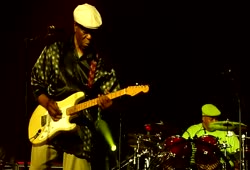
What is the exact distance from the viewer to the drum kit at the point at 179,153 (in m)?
7.80

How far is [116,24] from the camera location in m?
8.49

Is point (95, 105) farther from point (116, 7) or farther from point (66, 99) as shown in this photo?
point (116, 7)

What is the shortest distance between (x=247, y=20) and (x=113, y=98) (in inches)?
192

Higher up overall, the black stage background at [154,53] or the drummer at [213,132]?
the black stage background at [154,53]

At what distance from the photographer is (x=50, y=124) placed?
15.0ft

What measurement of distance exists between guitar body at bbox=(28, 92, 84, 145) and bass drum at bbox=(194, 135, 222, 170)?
3735 mm

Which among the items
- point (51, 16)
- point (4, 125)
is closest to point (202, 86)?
point (51, 16)

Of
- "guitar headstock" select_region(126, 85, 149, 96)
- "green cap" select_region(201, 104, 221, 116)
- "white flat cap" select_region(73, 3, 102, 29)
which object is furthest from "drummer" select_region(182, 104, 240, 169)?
"white flat cap" select_region(73, 3, 102, 29)

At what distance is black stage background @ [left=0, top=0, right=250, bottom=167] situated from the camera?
7.97m

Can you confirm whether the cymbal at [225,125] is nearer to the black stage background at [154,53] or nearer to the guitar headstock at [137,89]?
the black stage background at [154,53]

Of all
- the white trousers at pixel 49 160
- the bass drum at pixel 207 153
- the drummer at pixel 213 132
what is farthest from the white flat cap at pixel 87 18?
the drummer at pixel 213 132

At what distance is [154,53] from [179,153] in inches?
82.2

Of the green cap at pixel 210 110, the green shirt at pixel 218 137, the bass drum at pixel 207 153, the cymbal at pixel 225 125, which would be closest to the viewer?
the cymbal at pixel 225 125

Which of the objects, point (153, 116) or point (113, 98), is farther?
point (153, 116)
